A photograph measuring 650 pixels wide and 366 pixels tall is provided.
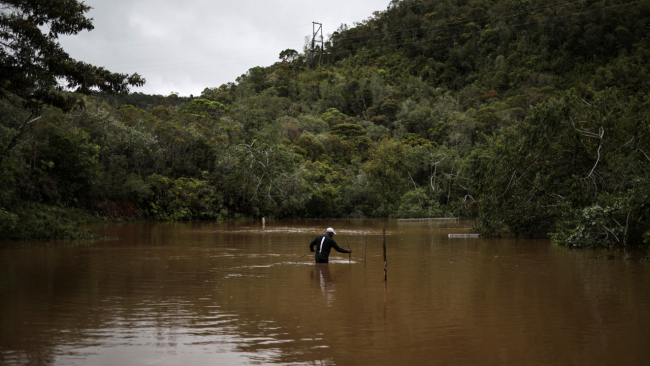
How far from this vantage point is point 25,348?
671 cm

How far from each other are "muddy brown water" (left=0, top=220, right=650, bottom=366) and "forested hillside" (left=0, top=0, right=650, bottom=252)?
20.7ft

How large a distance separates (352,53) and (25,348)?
381 ft

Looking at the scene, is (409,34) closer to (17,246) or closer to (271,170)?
(271,170)

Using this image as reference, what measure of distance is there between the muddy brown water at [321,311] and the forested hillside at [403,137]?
6307 mm

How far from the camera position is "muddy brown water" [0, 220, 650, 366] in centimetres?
672

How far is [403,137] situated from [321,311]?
65161 millimetres

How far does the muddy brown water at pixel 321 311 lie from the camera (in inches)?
265

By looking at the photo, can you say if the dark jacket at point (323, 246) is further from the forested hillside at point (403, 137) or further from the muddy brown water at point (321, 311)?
the forested hillside at point (403, 137)

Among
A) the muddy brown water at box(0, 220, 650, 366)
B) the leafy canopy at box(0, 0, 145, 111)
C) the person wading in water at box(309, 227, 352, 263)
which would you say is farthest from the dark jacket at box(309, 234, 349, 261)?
the leafy canopy at box(0, 0, 145, 111)

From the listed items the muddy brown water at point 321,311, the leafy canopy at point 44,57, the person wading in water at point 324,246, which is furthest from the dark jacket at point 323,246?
the leafy canopy at point 44,57

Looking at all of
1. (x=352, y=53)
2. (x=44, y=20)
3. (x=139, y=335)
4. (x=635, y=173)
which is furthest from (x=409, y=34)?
(x=139, y=335)

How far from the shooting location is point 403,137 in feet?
240

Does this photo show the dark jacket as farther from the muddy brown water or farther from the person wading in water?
the muddy brown water

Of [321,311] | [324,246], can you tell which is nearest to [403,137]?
[324,246]
